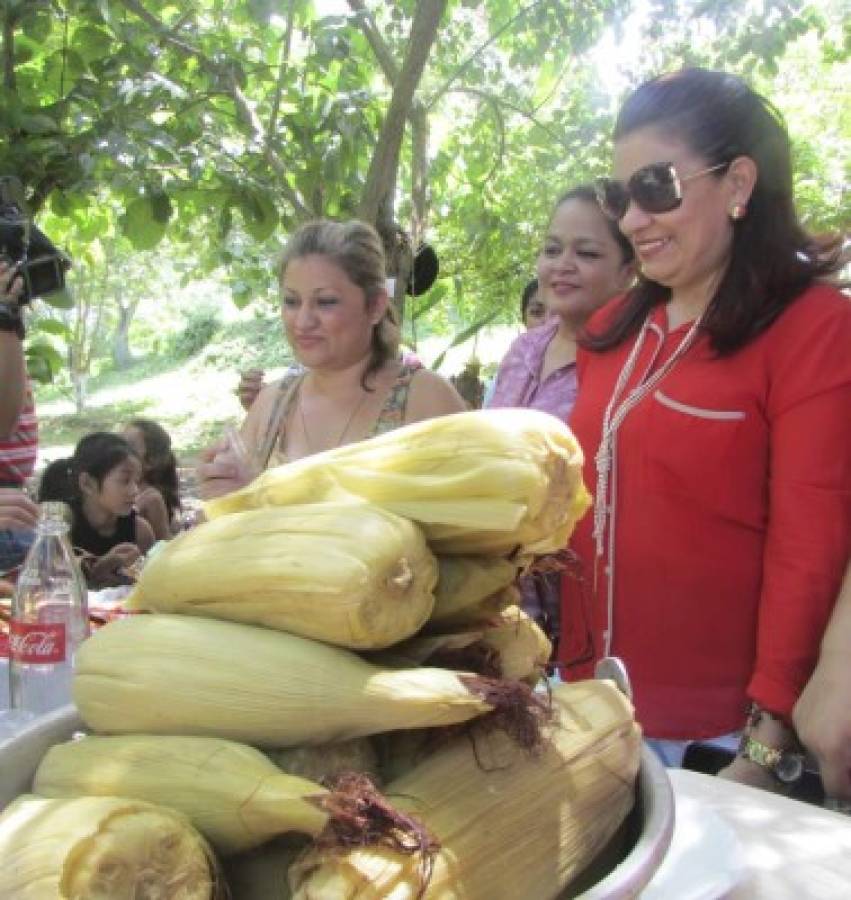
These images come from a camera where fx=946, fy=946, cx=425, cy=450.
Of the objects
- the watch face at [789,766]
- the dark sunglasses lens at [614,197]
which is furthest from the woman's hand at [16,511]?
the watch face at [789,766]

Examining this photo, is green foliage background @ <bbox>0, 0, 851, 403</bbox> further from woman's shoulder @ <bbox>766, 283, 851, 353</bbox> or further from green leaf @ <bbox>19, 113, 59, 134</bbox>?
woman's shoulder @ <bbox>766, 283, 851, 353</bbox>

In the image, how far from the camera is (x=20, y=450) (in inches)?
136

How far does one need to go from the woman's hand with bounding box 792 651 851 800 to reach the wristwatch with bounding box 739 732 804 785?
64 mm

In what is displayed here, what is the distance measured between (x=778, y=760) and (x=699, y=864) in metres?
0.66

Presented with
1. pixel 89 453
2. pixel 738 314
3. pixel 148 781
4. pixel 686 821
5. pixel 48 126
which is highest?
pixel 48 126

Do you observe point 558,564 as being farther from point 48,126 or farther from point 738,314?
point 48,126

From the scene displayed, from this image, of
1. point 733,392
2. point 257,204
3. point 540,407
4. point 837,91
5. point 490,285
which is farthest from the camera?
point 837,91

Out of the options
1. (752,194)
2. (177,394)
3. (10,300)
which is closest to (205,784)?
(752,194)

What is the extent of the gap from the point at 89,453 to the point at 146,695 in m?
4.38

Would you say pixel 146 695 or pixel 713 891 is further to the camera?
pixel 713 891

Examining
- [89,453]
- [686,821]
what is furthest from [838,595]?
[89,453]

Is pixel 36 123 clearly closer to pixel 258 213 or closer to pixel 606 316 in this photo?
pixel 258 213

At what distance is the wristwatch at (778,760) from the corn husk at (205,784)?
3.68 feet

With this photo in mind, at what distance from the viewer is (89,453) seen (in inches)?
192
